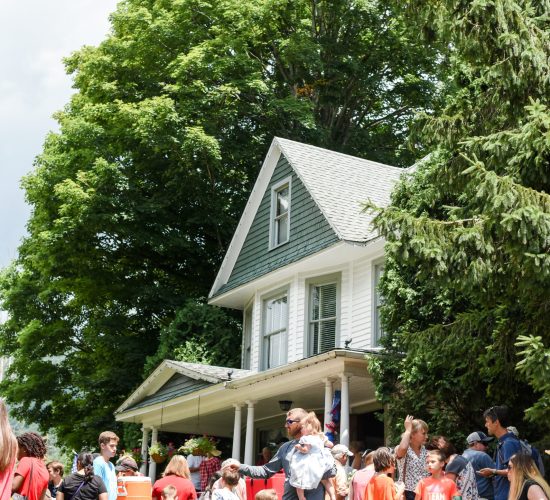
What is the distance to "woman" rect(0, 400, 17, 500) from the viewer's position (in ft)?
16.1

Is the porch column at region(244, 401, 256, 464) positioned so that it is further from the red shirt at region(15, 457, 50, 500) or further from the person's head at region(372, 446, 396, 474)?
the red shirt at region(15, 457, 50, 500)

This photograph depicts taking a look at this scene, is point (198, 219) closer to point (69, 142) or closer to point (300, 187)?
point (69, 142)

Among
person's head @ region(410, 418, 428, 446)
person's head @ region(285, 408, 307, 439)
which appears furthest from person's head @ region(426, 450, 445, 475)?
person's head @ region(285, 408, 307, 439)

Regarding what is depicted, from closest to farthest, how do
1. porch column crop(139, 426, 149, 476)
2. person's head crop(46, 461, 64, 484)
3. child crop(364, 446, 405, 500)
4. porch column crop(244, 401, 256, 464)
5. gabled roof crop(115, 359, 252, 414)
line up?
child crop(364, 446, 405, 500), person's head crop(46, 461, 64, 484), porch column crop(244, 401, 256, 464), gabled roof crop(115, 359, 252, 414), porch column crop(139, 426, 149, 476)

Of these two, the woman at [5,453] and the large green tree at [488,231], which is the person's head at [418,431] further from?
the woman at [5,453]

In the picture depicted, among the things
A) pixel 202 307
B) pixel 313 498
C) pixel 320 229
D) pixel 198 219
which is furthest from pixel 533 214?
pixel 198 219

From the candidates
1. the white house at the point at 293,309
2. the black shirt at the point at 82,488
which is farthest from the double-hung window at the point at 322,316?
the black shirt at the point at 82,488

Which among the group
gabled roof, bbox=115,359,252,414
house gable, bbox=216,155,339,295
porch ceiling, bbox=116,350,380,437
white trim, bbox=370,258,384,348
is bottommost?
porch ceiling, bbox=116,350,380,437

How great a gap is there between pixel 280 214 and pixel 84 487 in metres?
13.4

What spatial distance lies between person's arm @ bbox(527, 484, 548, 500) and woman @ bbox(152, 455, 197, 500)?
470 cm

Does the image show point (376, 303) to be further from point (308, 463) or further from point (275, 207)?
point (308, 463)

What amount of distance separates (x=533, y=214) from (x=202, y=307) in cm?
1665

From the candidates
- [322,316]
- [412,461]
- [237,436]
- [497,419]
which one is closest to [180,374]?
[237,436]

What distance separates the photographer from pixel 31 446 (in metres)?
8.09
